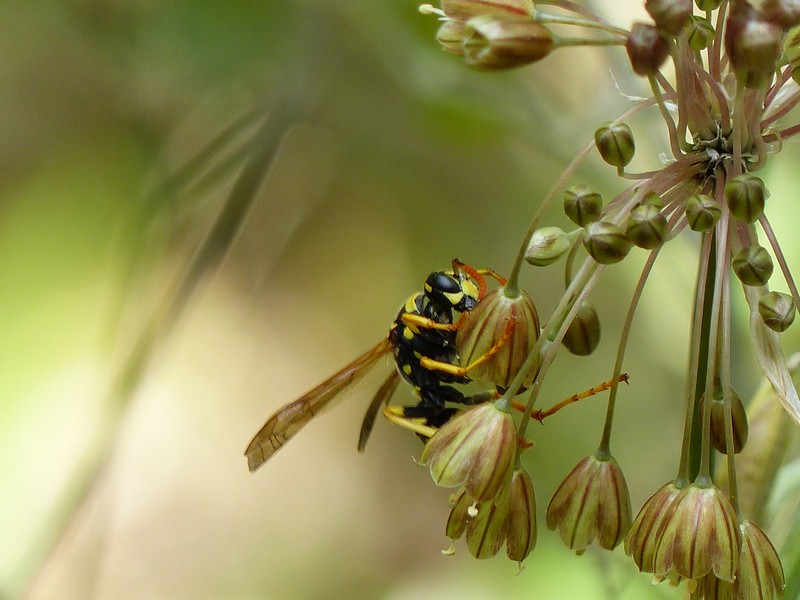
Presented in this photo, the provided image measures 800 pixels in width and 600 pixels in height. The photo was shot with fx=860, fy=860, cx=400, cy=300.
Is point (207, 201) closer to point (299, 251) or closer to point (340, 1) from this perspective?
point (299, 251)

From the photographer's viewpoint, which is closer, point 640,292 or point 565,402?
point 640,292

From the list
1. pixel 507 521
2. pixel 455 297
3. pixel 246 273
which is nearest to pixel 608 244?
pixel 507 521

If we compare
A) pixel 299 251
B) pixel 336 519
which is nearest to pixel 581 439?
pixel 336 519

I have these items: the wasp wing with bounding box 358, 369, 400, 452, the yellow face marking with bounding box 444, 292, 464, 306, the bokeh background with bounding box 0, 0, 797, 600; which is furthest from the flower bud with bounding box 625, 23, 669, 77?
the bokeh background with bounding box 0, 0, 797, 600

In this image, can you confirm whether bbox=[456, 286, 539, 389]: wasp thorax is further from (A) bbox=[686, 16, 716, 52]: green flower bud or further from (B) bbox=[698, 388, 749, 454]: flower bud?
(A) bbox=[686, 16, 716, 52]: green flower bud

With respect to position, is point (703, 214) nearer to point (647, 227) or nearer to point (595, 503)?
point (647, 227)

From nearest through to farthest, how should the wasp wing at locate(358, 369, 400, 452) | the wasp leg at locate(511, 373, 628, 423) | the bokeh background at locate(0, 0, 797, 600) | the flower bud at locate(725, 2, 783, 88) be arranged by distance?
the flower bud at locate(725, 2, 783, 88), the wasp leg at locate(511, 373, 628, 423), the wasp wing at locate(358, 369, 400, 452), the bokeh background at locate(0, 0, 797, 600)
